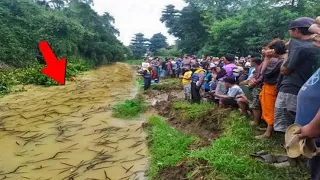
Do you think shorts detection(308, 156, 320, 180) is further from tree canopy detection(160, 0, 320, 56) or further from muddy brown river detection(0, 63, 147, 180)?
tree canopy detection(160, 0, 320, 56)

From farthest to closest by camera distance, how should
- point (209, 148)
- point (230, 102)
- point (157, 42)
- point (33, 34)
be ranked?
point (157, 42) → point (33, 34) → point (230, 102) → point (209, 148)

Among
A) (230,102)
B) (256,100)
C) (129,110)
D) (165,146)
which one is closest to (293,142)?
(256,100)

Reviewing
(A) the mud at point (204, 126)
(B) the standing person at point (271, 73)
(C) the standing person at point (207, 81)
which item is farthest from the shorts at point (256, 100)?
(C) the standing person at point (207, 81)

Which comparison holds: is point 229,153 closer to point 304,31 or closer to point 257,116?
point 257,116

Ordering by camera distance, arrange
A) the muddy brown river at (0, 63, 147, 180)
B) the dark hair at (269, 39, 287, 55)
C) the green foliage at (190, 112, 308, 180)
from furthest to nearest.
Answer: the muddy brown river at (0, 63, 147, 180), the dark hair at (269, 39, 287, 55), the green foliage at (190, 112, 308, 180)

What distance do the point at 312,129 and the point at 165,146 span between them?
4324mm

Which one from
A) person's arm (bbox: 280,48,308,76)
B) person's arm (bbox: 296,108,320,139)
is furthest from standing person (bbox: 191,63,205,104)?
person's arm (bbox: 296,108,320,139)

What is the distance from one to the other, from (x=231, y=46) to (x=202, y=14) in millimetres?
10559

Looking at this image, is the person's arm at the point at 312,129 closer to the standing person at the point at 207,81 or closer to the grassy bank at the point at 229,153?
the grassy bank at the point at 229,153

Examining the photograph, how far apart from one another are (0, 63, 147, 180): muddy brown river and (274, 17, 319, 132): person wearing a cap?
2547mm

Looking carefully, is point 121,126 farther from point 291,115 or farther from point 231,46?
point 231,46

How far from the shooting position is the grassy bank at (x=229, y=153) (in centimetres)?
371

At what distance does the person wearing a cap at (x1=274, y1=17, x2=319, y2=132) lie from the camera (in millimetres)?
3422

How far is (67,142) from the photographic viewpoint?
7.06 metres
